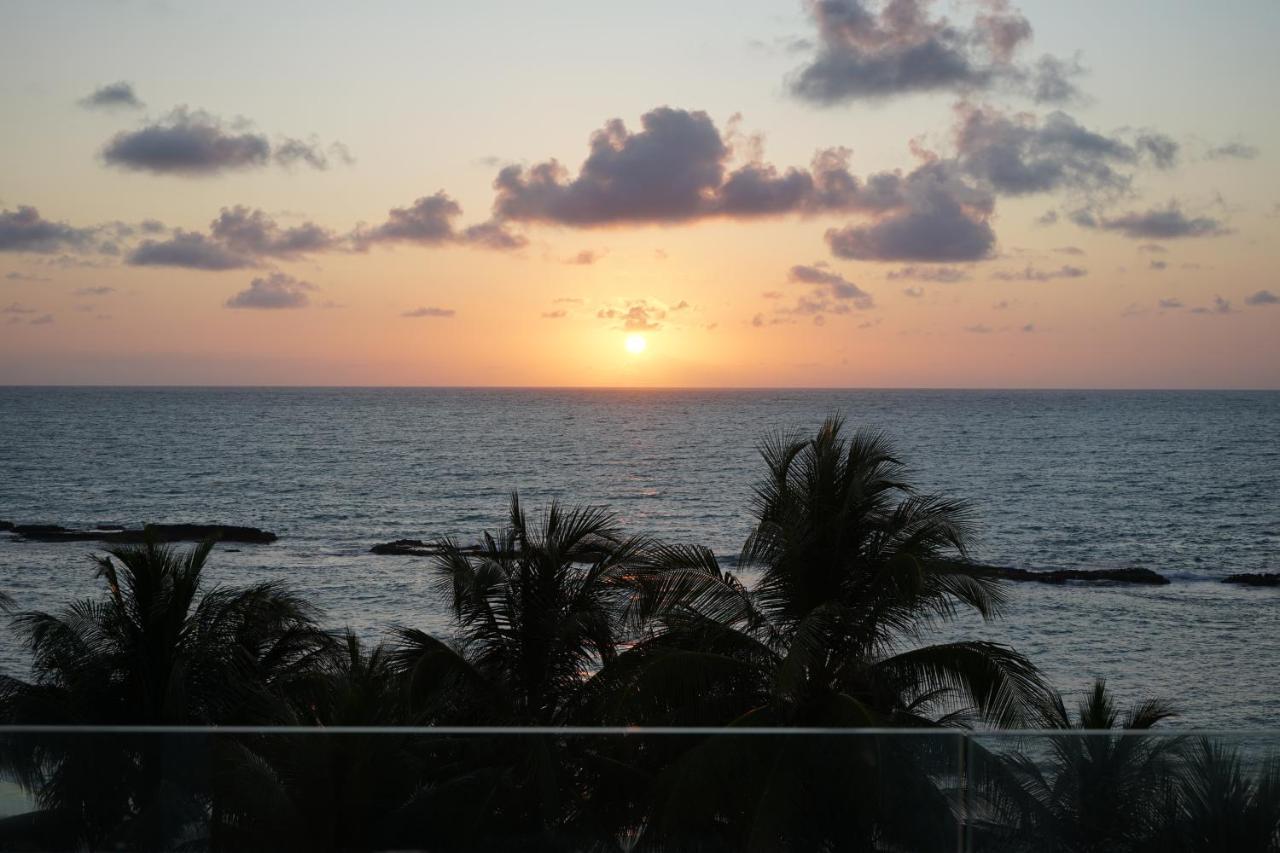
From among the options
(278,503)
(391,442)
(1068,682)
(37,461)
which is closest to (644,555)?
(1068,682)

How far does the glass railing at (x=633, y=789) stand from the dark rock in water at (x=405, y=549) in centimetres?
4212

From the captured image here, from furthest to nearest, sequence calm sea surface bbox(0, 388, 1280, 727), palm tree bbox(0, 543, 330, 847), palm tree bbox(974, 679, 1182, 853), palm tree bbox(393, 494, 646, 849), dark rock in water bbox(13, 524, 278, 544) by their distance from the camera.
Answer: dark rock in water bbox(13, 524, 278, 544), calm sea surface bbox(0, 388, 1280, 727), palm tree bbox(0, 543, 330, 847), palm tree bbox(393, 494, 646, 849), palm tree bbox(974, 679, 1182, 853)

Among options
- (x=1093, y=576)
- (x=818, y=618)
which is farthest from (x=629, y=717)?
(x=1093, y=576)

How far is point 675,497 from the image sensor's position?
69.0 meters

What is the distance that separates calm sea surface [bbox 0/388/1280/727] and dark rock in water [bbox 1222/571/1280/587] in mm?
701

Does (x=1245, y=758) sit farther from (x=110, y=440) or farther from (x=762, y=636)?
A: (x=110, y=440)

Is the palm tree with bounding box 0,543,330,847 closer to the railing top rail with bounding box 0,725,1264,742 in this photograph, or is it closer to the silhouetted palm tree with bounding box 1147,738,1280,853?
the railing top rail with bounding box 0,725,1264,742

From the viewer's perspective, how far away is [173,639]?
1177 cm

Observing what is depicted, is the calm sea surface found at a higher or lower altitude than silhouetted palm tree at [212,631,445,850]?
lower

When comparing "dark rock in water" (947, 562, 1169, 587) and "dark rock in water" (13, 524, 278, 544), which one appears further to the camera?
"dark rock in water" (13, 524, 278, 544)

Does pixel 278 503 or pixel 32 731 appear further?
pixel 278 503

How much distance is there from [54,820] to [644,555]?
21.6ft

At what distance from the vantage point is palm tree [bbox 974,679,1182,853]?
434cm

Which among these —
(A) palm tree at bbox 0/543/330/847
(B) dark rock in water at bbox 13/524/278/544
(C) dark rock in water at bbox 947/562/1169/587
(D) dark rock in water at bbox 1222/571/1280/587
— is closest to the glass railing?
(A) palm tree at bbox 0/543/330/847
